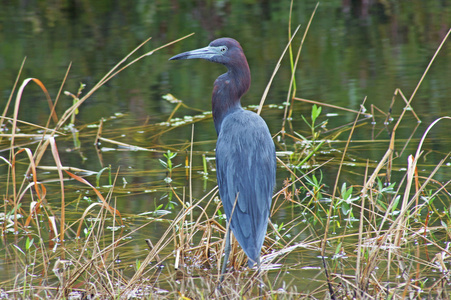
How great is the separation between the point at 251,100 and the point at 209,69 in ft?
6.13

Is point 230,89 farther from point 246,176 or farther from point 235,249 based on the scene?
point 235,249

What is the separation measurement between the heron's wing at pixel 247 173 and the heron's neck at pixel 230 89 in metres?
0.26

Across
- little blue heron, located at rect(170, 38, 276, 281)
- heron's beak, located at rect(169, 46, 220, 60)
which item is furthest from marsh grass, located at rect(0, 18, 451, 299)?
heron's beak, located at rect(169, 46, 220, 60)

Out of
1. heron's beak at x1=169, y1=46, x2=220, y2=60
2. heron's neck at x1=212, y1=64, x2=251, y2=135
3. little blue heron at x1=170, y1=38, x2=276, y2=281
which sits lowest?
little blue heron at x1=170, y1=38, x2=276, y2=281

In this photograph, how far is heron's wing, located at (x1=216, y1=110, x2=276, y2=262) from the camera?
3383 mm

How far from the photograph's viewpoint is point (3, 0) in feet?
48.1

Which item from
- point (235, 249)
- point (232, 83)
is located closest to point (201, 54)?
point (232, 83)

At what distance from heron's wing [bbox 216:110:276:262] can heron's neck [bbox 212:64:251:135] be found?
0.26 meters

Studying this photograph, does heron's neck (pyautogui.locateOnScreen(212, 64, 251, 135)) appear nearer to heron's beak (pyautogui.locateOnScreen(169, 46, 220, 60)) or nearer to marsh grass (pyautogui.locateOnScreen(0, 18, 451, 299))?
heron's beak (pyautogui.locateOnScreen(169, 46, 220, 60))

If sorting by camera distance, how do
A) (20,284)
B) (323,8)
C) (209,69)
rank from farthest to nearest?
(323,8)
(209,69)
(20,284)

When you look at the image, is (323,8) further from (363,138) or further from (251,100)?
(363,138)

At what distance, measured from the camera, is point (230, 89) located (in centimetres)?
380

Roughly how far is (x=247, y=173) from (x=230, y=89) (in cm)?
60

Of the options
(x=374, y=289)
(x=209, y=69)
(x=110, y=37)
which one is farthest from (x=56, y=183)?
(x=110, y=37)
